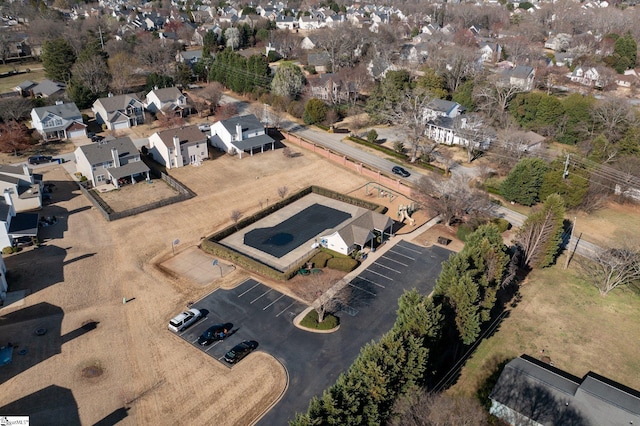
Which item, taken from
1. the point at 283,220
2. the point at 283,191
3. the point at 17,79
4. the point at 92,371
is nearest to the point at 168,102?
the point at 283,191

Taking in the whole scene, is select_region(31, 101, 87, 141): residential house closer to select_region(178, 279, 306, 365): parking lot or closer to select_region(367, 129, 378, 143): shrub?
select_region(367, 129, 378, 143): shrub

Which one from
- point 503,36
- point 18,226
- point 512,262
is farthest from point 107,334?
point 503,36

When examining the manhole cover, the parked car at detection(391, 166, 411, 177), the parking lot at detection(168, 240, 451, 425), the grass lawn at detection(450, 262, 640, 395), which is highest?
the parked car at detection(391, 166, 411, 177)

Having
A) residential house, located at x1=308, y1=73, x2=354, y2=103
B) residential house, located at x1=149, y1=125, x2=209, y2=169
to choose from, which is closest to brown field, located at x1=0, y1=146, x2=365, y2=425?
residential house, located at x1=149, y1=125, x2=209, y2=169

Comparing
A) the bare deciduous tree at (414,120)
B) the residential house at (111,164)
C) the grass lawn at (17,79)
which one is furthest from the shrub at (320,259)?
the grass lawn at (17,79)

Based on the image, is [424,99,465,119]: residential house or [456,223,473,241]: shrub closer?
[456,223,473,241]: shrub

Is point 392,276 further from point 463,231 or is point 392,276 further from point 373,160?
point 373,160
